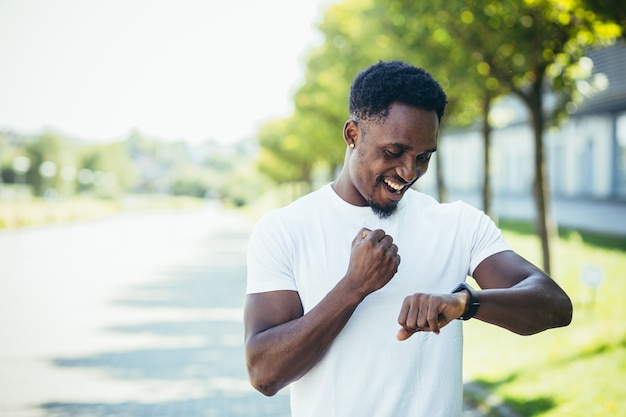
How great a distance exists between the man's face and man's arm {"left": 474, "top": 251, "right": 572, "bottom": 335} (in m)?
0.34

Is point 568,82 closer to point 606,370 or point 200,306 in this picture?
point 606,370

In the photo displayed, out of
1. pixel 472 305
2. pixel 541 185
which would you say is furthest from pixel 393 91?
pixel 541 185

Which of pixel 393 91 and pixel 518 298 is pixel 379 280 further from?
pixel 393 91

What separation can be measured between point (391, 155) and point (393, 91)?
18 cm

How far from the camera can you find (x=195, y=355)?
9.05 meters

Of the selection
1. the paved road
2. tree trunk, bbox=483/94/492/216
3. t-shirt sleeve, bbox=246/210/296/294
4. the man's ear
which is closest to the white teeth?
the man's ear

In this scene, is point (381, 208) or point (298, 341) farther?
point (381, 208)

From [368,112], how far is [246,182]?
10581cm

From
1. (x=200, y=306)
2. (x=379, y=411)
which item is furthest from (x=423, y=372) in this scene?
(x=200, y=306)

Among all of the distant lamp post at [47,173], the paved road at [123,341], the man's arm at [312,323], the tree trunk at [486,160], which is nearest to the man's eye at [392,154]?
the man's arm at [312,323]

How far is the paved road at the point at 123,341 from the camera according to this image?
7027 millimetres

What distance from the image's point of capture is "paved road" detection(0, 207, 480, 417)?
7027mm

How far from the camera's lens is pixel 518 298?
2025 millimetres

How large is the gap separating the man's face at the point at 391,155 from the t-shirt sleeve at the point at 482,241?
0.77 ft
